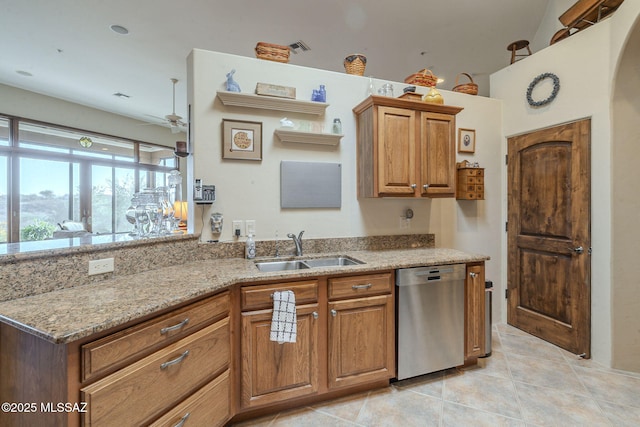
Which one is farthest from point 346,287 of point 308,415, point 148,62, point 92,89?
point 92,89

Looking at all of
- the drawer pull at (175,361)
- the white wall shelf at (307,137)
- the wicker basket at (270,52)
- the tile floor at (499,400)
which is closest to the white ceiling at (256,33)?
the wicker basket at (270,52)

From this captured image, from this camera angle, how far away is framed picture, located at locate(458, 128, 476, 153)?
2959 millimetres

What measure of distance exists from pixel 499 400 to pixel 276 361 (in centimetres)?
154

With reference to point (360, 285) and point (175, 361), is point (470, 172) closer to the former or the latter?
point (360, 285)

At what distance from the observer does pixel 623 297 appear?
7.24 ft

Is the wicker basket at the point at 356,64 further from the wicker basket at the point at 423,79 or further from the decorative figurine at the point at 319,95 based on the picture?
the wicker basket at the point at 423,79

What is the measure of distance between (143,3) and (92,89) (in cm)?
344

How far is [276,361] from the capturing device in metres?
1.72

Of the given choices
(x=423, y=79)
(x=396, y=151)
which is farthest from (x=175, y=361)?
(x=423, y=79)

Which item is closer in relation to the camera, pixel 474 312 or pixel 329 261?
pixel 474 312

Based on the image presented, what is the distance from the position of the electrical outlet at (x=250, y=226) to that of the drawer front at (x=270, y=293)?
683 mm

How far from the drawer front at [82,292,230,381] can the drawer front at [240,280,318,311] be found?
0.18 meters

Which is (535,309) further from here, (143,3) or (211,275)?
(143,3)

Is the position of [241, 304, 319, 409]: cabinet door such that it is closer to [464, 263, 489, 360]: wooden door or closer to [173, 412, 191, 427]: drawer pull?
[173, 412, 191, 427]: drawer pull
